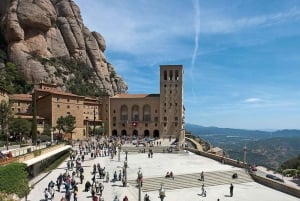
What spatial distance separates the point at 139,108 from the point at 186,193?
195ft

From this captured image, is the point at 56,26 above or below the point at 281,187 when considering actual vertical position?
above

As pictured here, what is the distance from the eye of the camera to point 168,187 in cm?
2805

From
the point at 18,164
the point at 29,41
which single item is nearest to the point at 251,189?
the point at 18,164

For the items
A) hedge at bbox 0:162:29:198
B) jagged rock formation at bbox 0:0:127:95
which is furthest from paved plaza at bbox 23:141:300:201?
jagged rock formation at bbox 0:0:127:95

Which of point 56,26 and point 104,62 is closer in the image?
point 56,26

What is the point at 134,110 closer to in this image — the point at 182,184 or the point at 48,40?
the point at 48,40

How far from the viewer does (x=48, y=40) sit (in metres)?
98.7

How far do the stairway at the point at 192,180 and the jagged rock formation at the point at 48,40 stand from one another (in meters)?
67.1

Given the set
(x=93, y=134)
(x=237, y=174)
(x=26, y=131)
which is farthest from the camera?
(x=93, y=134)

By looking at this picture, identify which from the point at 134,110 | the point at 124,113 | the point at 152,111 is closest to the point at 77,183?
the point at 152,111

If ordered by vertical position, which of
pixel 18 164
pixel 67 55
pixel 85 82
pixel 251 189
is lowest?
pixel 251 189

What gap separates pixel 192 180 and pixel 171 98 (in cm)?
5301

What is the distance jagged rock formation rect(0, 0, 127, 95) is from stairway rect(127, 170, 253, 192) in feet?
220

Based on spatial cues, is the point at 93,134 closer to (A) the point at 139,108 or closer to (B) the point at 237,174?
(A) the point at 139,108
